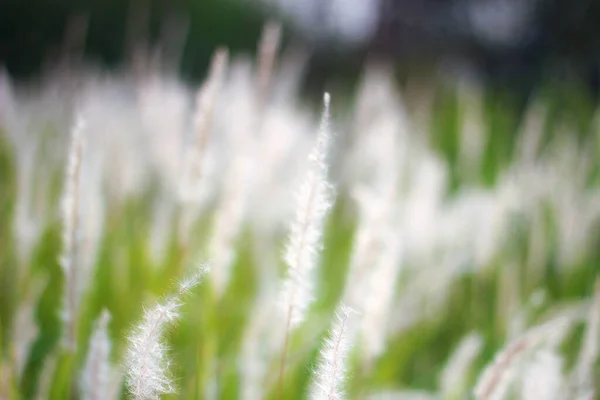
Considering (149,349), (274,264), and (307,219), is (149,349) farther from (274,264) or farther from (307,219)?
(274,264)

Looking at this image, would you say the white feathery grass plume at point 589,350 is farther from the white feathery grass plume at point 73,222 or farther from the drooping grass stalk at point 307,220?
the white feathery grass plume at point 73,222

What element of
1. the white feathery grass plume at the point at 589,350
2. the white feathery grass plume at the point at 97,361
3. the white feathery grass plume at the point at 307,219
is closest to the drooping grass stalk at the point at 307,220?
the white feathery grass plume at the point at 307,219

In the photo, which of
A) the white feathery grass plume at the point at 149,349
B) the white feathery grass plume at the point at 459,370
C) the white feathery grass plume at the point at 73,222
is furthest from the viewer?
the white feathery grass plume at the point at 459,370

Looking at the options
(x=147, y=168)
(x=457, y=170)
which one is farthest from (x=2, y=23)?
(x=457, y=170)

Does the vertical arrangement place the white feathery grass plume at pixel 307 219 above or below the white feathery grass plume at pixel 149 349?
above

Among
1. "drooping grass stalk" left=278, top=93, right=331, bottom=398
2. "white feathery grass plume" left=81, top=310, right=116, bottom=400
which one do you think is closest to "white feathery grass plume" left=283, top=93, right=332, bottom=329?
"drooping grass stalk" left=278, top=93, right=331, bottom=398

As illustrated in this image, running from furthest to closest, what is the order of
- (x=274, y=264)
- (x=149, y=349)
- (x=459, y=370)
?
(x=274, y=264), (x=459, y=370), (x=149, y=349)

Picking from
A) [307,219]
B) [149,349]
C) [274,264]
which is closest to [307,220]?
[307,219]

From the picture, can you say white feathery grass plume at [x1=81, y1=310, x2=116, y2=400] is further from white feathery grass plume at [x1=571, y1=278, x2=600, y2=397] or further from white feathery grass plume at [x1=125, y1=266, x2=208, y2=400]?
white feathery grass plume at [x1=571, y1=278, x2=600, y2=397]
